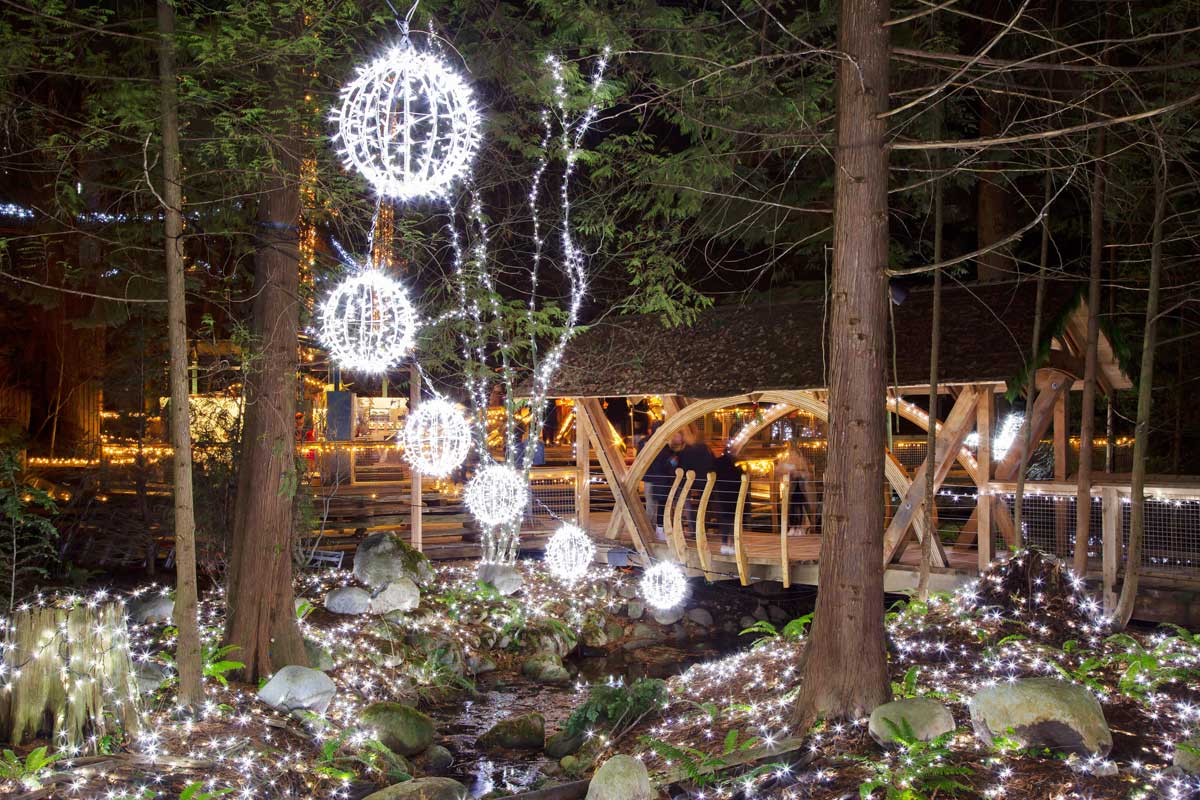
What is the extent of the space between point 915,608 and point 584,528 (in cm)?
783

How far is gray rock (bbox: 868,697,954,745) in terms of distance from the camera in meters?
5.48

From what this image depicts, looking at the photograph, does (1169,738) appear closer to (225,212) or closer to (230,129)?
(230,129)

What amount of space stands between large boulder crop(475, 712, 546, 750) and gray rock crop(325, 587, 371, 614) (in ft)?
8.60

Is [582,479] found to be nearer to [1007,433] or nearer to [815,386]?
[815,386]

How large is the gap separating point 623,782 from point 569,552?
26.1 ft

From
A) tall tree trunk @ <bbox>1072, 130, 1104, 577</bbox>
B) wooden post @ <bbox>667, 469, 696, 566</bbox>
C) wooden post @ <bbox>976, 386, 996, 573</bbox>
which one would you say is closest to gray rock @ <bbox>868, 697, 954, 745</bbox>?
tall tree trunk @ <bbox>1072, 130, 1104, 577</bbox>

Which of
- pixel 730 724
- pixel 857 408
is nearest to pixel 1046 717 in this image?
pixel 857 408

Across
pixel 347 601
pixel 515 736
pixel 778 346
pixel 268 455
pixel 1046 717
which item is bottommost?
pixel 515 736

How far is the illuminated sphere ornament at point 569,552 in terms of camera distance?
13.8m

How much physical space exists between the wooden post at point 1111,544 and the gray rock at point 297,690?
7.45 metres

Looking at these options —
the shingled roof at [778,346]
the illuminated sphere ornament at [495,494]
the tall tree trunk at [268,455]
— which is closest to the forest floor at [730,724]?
the tall tree trunk at [268,455]

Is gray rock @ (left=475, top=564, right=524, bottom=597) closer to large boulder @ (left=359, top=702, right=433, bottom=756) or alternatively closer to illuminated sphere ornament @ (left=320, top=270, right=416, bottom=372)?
large boulder @ (left=359, top=702, right=433, bottom=756)

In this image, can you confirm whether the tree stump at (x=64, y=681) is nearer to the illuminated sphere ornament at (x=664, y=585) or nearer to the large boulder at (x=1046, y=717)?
the large boulder at (x=1046, y=717)

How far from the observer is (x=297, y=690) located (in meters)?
7.75
